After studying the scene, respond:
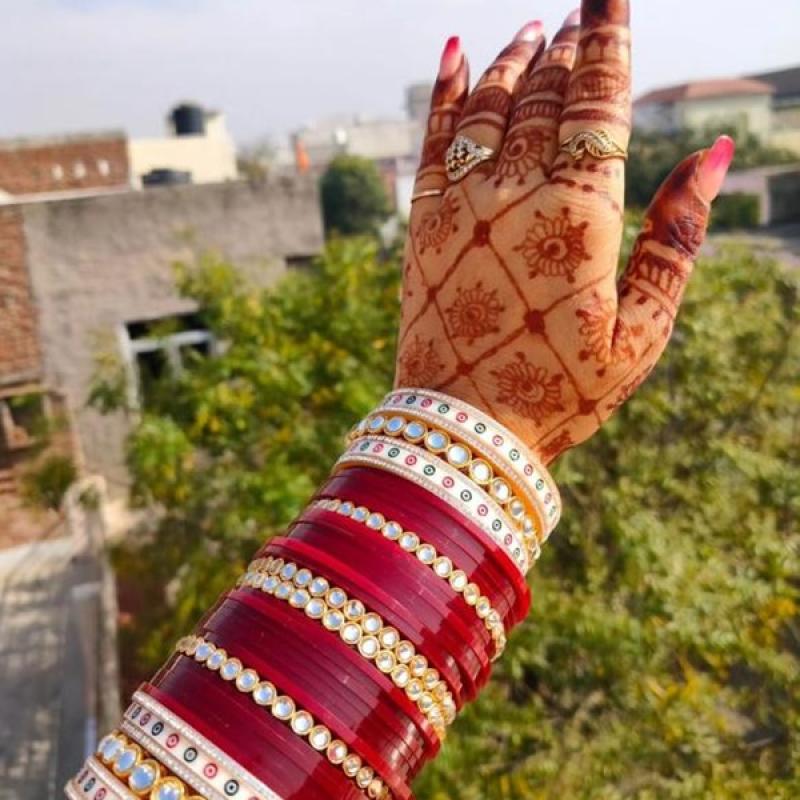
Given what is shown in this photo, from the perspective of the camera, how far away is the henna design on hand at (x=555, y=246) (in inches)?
42.8

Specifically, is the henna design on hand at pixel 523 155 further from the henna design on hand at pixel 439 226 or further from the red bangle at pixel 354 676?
the red bangle at pixel 354 676

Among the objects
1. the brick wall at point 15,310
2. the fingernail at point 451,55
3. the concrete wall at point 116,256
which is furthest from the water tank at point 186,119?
the fingernail at point 451,55

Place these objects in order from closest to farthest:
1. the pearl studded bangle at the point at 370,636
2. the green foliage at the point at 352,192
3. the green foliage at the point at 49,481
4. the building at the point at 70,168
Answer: the pearl studded bangle at the point at 370,636, the green foliage at the point at 49,481, the building at the point at 70,168, the green foliage at the point at 352,192

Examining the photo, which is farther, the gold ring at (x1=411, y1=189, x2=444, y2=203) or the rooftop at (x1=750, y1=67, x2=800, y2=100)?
the rooftop at (x1=750, y1=67, x2=800, y2=100)

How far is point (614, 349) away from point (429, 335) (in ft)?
0.87

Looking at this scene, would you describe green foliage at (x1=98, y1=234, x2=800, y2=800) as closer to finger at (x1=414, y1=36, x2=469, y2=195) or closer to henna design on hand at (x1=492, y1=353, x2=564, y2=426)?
henna design on hand at (x1=492, y1=353, x2=564, y2=426)

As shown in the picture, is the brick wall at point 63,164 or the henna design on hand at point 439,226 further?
the brick wall at point 63,164

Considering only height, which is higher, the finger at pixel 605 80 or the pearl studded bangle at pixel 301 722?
the finger at pixel 605 80

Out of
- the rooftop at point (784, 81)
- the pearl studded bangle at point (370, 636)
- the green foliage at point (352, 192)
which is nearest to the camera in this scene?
the pearl studded bangle at point (370, 636)

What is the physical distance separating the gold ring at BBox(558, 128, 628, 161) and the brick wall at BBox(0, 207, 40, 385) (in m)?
7.81

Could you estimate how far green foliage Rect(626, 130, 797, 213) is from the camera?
21906 millimetres

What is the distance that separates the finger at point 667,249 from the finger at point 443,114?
12.9 inches

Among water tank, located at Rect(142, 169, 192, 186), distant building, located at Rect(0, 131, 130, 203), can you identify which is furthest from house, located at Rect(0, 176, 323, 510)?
distant building, located at Rect(0, 131, 130, 203)

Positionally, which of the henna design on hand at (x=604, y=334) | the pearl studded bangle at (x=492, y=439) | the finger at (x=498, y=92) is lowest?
the pearl studded bangle at (x=492, y=439)
